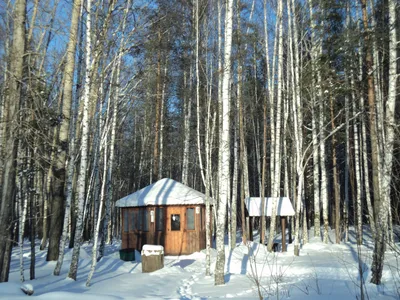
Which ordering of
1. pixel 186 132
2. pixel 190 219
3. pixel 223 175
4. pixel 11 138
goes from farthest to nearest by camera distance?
pixel 186 132 → pixel 190 219 → pixel 223 175 → pixel 11 138

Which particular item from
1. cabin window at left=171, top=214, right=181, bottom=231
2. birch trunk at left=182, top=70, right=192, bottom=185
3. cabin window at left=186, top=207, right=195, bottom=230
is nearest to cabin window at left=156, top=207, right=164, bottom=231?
cabin window at left=171, top=214, right=181, bottom=231

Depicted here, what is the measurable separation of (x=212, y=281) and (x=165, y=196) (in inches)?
283

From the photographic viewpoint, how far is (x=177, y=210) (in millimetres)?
16250

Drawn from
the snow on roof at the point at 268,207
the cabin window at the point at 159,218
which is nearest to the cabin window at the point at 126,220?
the cabin window at the point at 159,218

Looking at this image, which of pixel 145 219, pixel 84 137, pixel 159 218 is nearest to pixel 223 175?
pixel 84 137

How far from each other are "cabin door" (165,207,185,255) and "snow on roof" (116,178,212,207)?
44 cm

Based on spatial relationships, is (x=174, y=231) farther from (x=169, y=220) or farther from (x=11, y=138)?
(x=11, y=138)

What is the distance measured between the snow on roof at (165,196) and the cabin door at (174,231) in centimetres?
44

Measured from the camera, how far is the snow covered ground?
21.5 feet

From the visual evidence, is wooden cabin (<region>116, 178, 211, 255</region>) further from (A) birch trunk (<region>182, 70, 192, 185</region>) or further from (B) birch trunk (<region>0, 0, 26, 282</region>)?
(B) birch trunk (<region>0, 0, 26, 282</region>)

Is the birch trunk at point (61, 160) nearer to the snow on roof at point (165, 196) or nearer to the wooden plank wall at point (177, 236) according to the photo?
the snow on roof at point (165, 196)

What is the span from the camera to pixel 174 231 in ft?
53.2

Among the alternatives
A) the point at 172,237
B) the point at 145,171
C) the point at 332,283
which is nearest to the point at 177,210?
the point at 172,237

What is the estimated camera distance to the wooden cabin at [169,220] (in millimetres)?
16125
